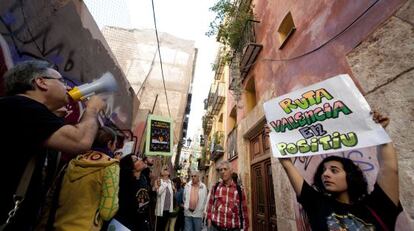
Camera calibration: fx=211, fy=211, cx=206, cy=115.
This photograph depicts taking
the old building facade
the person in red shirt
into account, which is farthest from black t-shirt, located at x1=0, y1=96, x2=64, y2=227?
the person in red shirt

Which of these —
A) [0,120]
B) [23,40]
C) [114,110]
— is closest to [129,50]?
[114,110]

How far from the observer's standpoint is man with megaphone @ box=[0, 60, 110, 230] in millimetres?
1128

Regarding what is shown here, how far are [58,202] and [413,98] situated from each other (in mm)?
3323

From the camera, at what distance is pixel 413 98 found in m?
2.05

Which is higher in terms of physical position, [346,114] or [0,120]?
[346,114]

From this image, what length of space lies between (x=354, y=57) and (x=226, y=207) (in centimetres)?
317

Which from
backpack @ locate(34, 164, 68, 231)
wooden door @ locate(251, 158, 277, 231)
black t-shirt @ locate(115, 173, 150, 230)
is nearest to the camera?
backpack @ locate(34, 164, 68, 231)

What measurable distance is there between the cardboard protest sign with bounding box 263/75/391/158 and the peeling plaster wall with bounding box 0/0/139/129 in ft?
8.32

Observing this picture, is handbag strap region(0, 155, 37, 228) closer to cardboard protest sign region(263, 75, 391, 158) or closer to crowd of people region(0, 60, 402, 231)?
crowd of people region(0, 60, 402, 231)

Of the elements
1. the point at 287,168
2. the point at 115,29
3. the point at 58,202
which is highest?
the point at 115,29

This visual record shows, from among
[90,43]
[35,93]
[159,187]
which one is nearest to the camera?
[35,93]

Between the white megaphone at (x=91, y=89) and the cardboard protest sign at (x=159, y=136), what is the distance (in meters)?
3.46

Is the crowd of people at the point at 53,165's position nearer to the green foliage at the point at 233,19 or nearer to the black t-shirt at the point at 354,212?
the black t-shirt at the point at 354,212

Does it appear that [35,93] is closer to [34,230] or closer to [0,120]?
[0,120]
